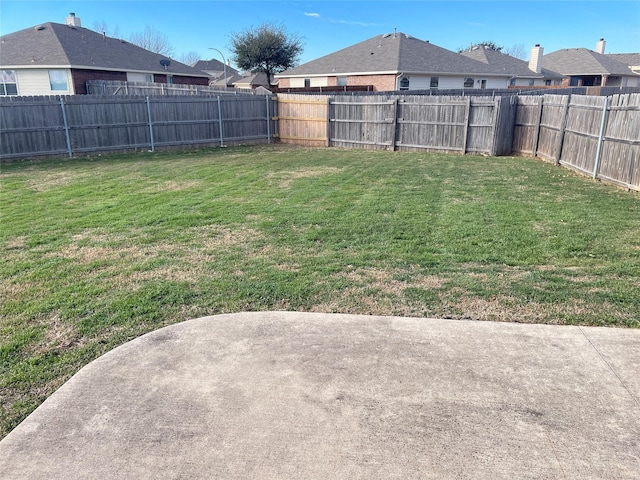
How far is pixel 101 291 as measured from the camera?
5004 mm

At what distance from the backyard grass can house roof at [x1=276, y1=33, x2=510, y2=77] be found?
2355 cm

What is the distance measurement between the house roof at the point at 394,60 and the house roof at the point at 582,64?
1276 centimetres

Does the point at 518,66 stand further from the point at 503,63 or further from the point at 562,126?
the point at 562,126

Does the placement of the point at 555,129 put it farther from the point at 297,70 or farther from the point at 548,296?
the point at 297,70

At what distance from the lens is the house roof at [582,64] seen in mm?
44250

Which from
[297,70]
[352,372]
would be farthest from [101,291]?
[297,70]

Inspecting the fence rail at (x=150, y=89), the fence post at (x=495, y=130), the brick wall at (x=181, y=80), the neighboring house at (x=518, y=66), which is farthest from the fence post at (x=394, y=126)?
the neighboring house at (x=518, y=66)

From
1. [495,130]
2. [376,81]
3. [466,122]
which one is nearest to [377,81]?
[376,81]

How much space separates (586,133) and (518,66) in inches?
1260

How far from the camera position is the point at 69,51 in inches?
1088

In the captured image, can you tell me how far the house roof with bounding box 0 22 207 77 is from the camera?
88.8 feet

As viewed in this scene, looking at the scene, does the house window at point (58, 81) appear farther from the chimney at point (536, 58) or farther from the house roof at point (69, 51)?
the chimney at point (536, 58)

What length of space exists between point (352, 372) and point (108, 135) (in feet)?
47.6

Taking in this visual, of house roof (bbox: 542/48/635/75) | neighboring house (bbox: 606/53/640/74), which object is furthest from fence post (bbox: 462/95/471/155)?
neighboring house (bbox: 606/53/640/74)
